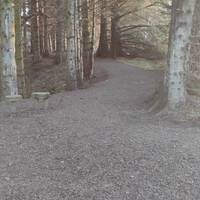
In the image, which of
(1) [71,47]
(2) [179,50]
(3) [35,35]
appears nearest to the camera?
(2) [179,50]

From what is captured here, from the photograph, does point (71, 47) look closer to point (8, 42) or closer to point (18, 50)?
point (18, 50)

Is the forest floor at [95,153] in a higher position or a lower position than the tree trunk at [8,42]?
lower

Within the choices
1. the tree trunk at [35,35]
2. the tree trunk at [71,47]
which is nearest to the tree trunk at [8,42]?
the tree trunk at [71,47]

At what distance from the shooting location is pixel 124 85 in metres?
13.3

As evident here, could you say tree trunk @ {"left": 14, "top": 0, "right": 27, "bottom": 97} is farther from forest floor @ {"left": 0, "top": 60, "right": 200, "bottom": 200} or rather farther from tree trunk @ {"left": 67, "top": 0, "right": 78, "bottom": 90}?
forest floor @ {"left": 0, "top": 60, "right": 200, "bottom": 200}

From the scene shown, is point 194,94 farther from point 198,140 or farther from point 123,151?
point 123,151

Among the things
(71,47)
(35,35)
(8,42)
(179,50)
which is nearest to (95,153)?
(179,50)

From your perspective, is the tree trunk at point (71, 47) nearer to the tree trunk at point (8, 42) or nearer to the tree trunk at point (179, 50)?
the tree trunk at point (8, 42)

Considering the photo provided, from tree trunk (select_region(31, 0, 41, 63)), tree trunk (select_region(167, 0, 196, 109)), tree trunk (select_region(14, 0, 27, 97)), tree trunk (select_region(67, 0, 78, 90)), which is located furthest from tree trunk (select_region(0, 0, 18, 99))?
tree trunk (select_region(31, 0, 41, 63))

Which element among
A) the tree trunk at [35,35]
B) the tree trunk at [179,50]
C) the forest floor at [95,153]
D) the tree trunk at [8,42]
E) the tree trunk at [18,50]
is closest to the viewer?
the forest floor at [95,153]

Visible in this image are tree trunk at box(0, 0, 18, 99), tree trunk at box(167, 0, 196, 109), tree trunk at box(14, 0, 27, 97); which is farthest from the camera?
tree trunk at box(14, 0, 27, 97)

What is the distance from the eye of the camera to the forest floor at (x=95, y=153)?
185 inches

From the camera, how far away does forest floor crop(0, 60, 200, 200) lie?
4.70m

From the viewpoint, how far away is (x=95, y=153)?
581cm
